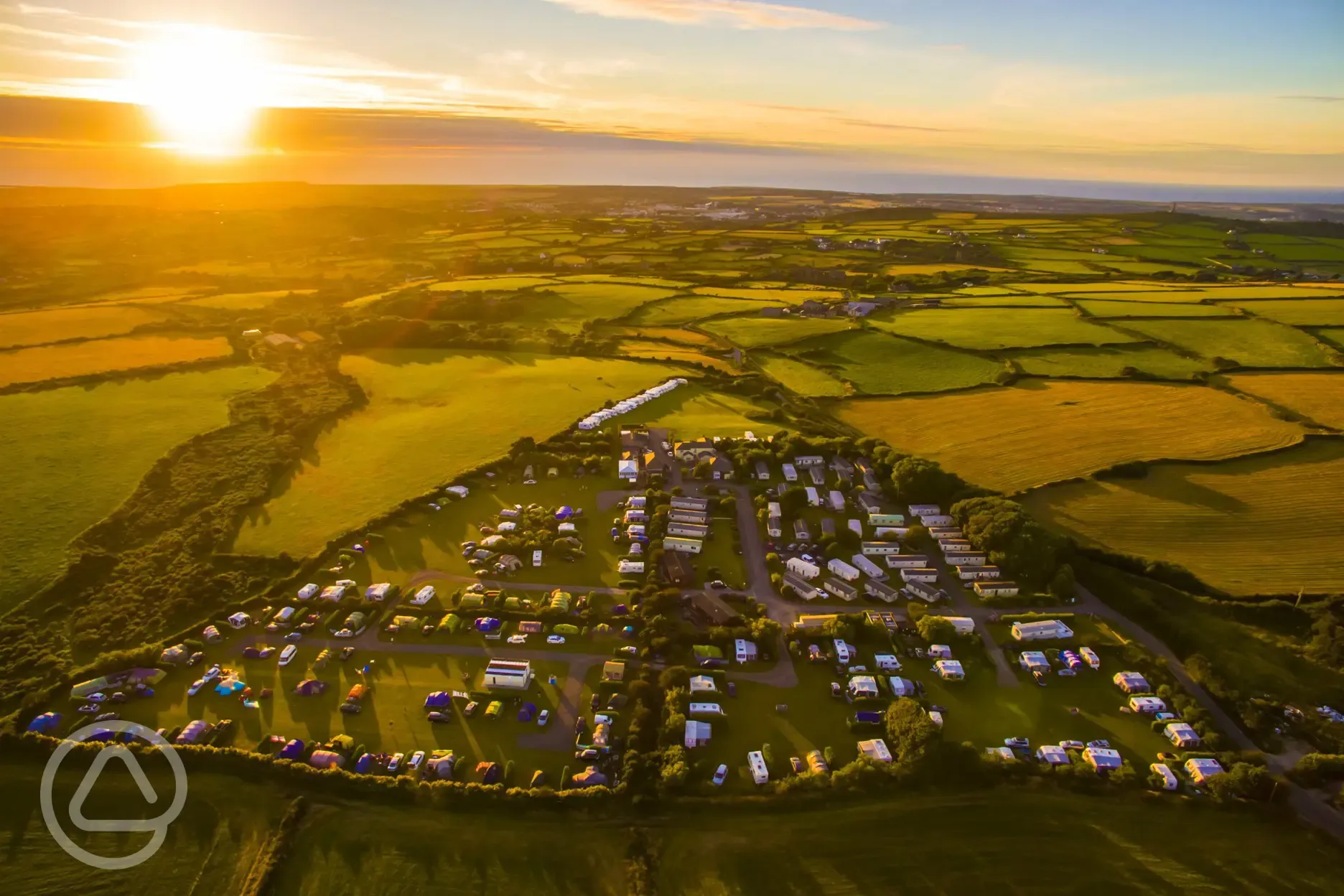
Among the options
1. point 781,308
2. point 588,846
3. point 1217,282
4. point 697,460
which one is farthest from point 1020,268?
point 588,846

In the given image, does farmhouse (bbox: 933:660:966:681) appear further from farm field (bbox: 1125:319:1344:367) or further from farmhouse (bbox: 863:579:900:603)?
farm field (bbox: 1125:319:1344:367)

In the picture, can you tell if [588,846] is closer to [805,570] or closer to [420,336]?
[805,570]

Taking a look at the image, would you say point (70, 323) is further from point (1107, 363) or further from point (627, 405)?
point (1107, 363)

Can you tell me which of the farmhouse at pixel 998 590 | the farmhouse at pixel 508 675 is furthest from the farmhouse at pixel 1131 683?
the farmhouse at pixel 508 675

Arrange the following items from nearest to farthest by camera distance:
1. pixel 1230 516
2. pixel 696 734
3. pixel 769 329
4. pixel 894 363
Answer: pixel 696 734, pixel 1230 516, pixel 894 363, pixel 769 329

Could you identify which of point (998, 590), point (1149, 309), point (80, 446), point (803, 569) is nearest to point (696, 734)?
point (803, 569)

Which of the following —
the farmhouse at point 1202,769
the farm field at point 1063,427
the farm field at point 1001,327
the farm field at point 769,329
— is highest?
the farm field at point 1001,327

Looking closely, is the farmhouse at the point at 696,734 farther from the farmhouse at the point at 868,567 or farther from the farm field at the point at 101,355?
the farm field at the point at 101,355
